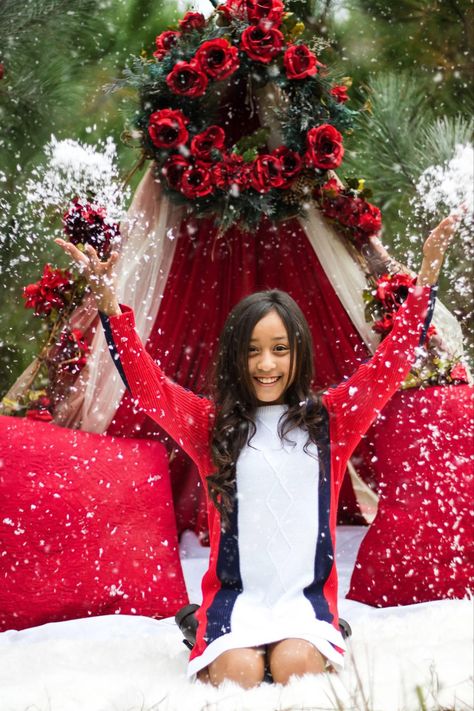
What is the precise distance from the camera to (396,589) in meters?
2.38

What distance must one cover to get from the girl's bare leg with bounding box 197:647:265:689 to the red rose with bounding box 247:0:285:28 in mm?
1771

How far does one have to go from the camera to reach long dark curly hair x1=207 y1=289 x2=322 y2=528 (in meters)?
1.83

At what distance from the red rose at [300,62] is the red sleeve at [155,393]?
3.17ft

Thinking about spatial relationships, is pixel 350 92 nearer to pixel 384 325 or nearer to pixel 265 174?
pixel 265 174

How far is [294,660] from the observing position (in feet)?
5.29

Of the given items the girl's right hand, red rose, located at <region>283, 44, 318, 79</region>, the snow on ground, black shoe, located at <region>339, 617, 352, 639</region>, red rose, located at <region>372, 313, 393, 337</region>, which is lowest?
the snow on ground

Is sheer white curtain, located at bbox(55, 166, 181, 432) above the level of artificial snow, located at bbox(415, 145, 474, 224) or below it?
below

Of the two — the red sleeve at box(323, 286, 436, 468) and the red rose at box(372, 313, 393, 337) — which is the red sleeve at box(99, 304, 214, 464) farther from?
the red rose at box(372, 313, 393, 337)

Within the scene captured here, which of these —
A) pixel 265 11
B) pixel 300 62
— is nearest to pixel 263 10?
pixel 265 11

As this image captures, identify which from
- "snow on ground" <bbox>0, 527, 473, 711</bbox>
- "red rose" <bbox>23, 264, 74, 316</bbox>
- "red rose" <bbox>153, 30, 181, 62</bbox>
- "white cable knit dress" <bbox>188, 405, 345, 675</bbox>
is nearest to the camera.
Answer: "snow on ground" <bbox>0, 527, 473, 711</bbox>

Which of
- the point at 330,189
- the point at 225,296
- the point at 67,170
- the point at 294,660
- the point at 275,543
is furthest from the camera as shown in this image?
the point at 67,170

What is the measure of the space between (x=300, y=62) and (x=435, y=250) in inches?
33.0

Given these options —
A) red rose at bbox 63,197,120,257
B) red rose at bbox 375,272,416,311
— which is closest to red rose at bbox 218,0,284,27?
red rose at bbox 63,197,120,257

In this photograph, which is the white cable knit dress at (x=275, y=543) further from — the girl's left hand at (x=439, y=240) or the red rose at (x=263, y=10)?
the red rose at (x=263, y=10)
